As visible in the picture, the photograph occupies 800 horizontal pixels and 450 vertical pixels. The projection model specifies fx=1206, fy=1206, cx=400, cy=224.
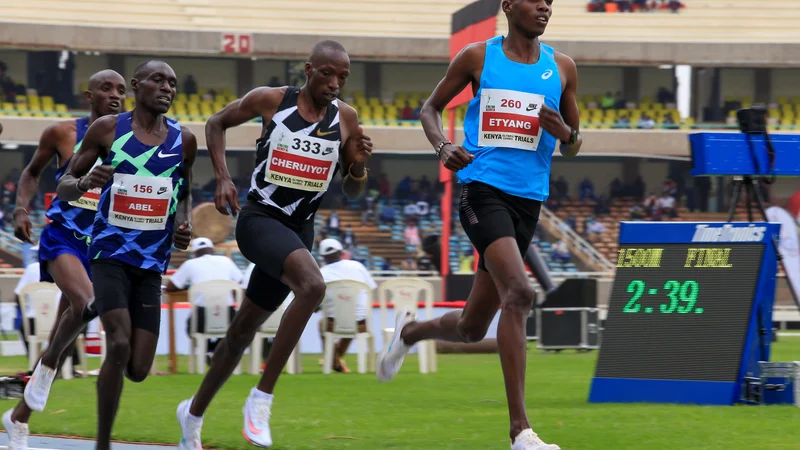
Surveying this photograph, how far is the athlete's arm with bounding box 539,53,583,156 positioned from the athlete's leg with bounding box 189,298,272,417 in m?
1.69

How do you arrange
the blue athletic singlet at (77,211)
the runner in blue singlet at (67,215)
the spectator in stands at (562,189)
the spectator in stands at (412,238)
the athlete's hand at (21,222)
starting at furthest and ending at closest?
the spectator in stands at (562,189) → the spectator in stands at (412,238) → the blue athletic singlet at (77,211) → the athlete's hand at (21,222) → the runner in blue singlet at (67,215)

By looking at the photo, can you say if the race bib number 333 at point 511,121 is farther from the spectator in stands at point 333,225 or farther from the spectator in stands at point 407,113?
the spectator in stands at point 407,113

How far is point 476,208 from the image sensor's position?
5.98 metres

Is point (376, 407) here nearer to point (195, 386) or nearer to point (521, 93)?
point (195, 386)

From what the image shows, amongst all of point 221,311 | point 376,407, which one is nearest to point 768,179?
point 376,407

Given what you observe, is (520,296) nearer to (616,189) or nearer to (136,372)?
(136,372)

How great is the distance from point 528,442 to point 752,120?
453 cm

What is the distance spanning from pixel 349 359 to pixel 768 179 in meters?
8.57

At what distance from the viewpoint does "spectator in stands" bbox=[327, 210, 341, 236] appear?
3353 centimetres

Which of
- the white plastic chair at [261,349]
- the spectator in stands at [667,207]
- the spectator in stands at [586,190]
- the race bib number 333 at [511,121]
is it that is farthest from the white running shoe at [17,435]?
the spectator in stands at [586,190]

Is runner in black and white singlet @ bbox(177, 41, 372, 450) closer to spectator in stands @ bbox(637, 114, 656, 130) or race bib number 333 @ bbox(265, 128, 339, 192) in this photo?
race bib number 333 @ bbox(265, 128, 339, 192)

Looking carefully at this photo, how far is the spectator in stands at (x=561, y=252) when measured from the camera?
33.0m

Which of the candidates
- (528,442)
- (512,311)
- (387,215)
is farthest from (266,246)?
(387,215)

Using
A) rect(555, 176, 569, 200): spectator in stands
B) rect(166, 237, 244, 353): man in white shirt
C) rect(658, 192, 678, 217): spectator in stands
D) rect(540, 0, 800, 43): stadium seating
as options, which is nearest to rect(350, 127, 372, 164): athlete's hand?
rect(166, 237, 244, 353): man in white shirt
